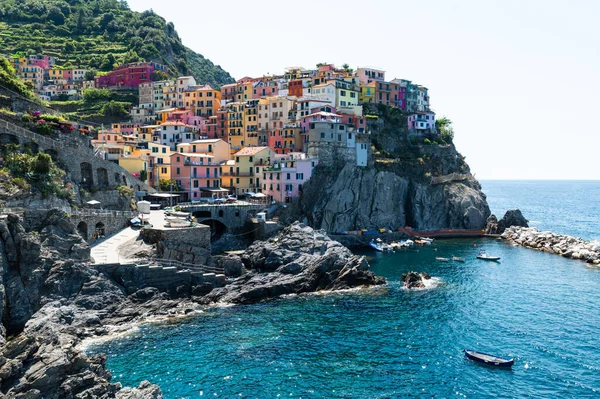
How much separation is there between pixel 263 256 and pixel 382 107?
6380 cm

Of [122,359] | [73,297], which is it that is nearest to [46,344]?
[122,359]

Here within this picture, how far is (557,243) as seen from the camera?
89375 mm

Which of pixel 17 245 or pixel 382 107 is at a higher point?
pixel 382 107

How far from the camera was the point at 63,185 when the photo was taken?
6012 cm

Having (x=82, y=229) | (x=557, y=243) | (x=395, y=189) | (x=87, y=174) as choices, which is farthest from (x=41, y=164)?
(x=557, y=243)

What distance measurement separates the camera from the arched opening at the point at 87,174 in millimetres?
68506

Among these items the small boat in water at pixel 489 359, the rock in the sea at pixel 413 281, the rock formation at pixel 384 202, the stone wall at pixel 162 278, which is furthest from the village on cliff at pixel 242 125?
the small boat in water at pixel 489 359

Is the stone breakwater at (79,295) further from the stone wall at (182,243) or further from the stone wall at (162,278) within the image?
the stone wall at (182,243)

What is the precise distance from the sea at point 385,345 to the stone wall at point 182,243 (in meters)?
9.68

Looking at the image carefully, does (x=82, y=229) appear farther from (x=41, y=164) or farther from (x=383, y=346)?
(x=383, y=346)

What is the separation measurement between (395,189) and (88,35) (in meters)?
133

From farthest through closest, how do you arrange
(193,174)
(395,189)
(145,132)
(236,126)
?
(145,132)
(236,126)
(395,189)
(193,174)

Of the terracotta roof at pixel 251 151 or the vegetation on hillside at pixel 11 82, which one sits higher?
the vegetation on hillside at pixel 11 82

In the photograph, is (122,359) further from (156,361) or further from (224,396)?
(224,396)
